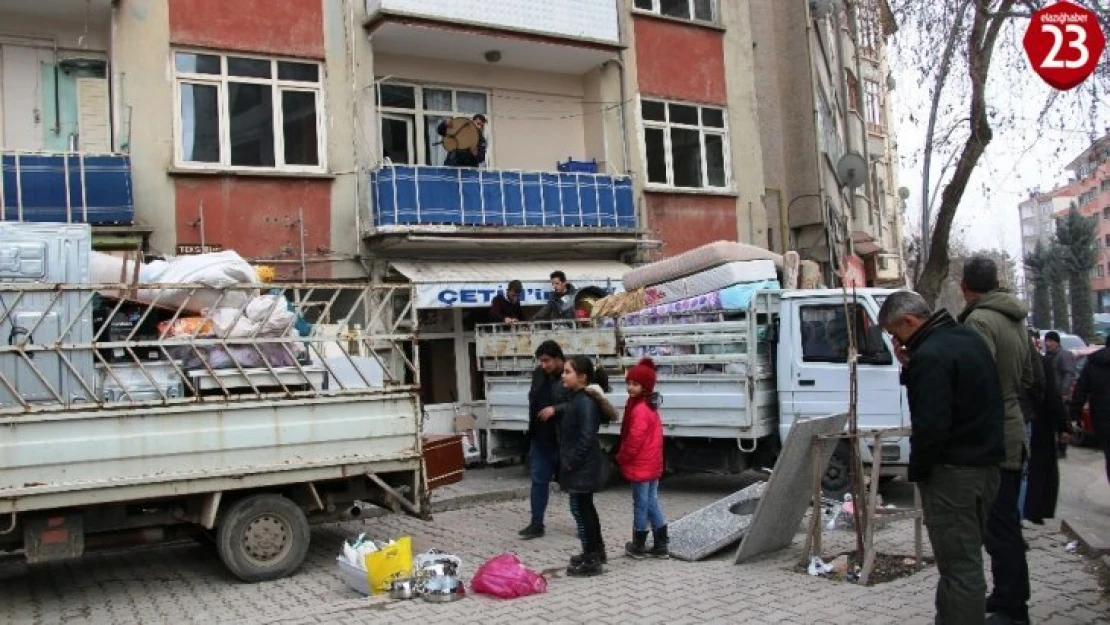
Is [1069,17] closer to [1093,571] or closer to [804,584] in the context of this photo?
[1093,571]

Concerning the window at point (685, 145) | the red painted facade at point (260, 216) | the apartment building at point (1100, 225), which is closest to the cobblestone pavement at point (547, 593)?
the red painted facade at point (260, 216)

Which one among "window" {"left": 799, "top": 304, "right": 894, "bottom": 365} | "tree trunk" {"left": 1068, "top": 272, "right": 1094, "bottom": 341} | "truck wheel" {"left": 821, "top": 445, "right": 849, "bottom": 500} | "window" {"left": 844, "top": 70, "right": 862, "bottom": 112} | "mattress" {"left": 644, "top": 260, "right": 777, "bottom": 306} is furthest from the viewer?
"tree trunk" {"left": 1068, "top": 272, "right": 1094, "bottom": 341}

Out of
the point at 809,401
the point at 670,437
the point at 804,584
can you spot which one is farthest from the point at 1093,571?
the point at 670,437

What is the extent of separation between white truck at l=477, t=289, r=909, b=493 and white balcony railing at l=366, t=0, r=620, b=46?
6.43 meters

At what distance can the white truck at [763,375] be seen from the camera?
9.88m

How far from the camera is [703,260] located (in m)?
11.2

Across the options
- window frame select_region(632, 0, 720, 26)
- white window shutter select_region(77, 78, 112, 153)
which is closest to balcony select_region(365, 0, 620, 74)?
window frame select_region(632, 0, 720, 26)

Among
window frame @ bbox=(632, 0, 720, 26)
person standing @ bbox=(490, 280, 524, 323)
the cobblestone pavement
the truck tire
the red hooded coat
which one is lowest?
the cobblestone pavement

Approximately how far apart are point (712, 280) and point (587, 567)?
4.77 meters

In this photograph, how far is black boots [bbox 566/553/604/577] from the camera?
23.2ft

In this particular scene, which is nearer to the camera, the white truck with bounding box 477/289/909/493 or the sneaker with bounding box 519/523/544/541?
the sneaker with bounding box 519/523/544/541

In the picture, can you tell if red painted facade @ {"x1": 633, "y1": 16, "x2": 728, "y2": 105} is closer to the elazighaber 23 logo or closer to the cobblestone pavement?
the elazighaber 23 logo

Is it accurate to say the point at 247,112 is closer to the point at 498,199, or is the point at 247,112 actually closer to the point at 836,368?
the point at 498,199

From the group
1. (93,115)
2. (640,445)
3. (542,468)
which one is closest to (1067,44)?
(640,445)
